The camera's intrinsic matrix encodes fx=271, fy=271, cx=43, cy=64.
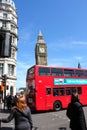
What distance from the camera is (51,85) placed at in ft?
73.8

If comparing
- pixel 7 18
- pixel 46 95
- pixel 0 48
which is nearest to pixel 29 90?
pixel 46 95

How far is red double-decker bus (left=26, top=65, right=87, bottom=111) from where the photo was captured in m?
21.7

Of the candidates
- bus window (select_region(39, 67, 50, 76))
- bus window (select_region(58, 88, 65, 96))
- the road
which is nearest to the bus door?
bus window (select_region(58, 88, 65, 96))

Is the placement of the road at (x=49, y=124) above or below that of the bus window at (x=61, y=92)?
below

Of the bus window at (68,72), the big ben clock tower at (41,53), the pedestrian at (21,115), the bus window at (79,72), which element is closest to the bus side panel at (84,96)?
the bus window at (79,72)

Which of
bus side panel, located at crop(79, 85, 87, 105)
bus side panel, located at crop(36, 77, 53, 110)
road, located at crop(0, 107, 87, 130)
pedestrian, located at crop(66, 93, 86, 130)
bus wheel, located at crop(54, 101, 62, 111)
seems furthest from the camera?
bus side panel, located at crop(79, 85, 87, 105)

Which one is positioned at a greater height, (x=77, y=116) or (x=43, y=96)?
(x=43, y=96)

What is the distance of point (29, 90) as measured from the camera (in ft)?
74.7

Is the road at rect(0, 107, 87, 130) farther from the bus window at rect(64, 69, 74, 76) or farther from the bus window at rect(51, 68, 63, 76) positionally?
the bus window at rect(64, 69, 74, 76)

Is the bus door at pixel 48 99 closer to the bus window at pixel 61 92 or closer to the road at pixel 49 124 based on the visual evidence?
the bus window at pixel 61 92

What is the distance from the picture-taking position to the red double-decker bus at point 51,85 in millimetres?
21719

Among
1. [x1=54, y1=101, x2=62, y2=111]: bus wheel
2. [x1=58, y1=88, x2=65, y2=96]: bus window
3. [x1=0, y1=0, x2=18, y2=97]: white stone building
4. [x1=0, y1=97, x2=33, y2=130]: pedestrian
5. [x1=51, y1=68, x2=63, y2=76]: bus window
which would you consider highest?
[x1=0, y1=0, x2=18, y2=97]: white stone building

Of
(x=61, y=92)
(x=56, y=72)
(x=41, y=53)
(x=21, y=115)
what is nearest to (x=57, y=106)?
(x=61, y=92)

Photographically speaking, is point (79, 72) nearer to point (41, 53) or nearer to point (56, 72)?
point (56, 72)
